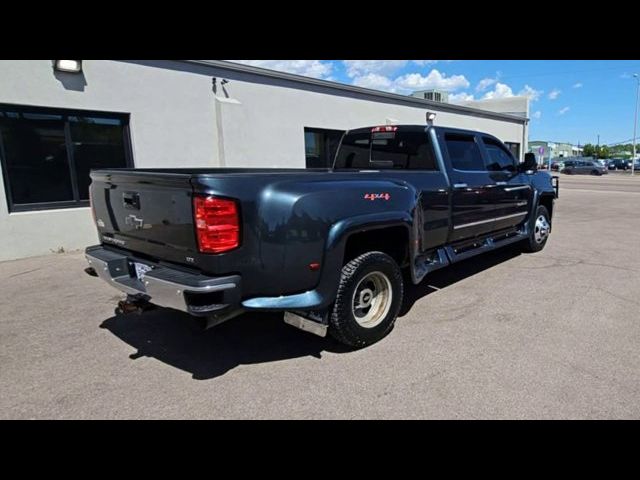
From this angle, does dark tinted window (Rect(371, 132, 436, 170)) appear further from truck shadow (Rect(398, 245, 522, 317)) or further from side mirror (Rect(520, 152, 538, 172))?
side mirror (Rect(520, 152, 538, 172))

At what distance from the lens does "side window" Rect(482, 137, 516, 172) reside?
5837 millimetres

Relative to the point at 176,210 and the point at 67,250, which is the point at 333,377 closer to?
the point at 176,210

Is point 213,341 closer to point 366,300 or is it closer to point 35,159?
point 366,300

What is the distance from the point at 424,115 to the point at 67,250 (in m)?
12.2

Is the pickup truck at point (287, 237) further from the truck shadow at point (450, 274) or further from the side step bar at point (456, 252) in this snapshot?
the truck shadow at point (450, 274)

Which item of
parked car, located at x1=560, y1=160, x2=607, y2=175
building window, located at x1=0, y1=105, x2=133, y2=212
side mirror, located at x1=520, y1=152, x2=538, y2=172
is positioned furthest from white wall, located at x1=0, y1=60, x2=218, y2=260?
parked car, located at x1=560, y1=160, x2=607, y2=175

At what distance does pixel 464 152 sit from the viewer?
5.34 metres

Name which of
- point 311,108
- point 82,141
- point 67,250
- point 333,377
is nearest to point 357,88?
point 311,108

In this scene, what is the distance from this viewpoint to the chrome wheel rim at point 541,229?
7.22 meters

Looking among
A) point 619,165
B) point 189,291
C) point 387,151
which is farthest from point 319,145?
point 619,165

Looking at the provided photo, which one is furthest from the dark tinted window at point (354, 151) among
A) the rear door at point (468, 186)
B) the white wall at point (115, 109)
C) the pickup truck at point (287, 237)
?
the white wall at point (115, 109)

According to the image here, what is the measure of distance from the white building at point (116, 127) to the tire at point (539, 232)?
20.0 feet
